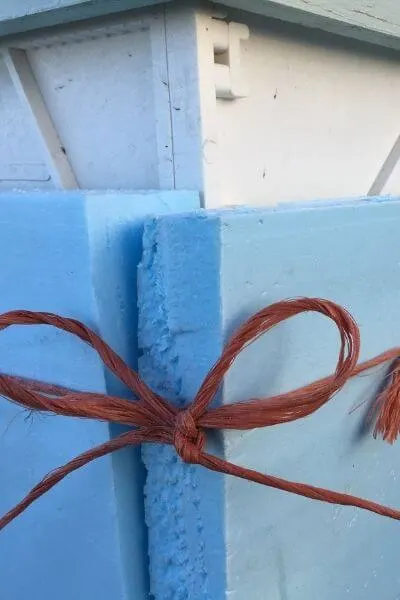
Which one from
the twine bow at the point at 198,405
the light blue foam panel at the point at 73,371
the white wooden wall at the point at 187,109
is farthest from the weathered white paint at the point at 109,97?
the twine bow at the point at 198,405

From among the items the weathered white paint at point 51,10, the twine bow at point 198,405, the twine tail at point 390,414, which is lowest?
the twine tail at point 390,414

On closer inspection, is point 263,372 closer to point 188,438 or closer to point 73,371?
point 188,438

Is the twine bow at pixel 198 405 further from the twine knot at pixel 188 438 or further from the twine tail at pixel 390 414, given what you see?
the twine tail at pixel 390 414

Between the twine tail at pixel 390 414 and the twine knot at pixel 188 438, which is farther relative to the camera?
the twine tail at pixel 390 414

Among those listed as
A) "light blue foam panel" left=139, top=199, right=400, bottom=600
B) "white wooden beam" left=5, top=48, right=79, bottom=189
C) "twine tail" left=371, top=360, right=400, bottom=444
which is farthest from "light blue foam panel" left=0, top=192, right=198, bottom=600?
"twine tail" left=371, top=360, right=400, bottom=444

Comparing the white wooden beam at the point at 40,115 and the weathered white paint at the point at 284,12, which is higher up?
the weathered white paint at the point at 284,12
